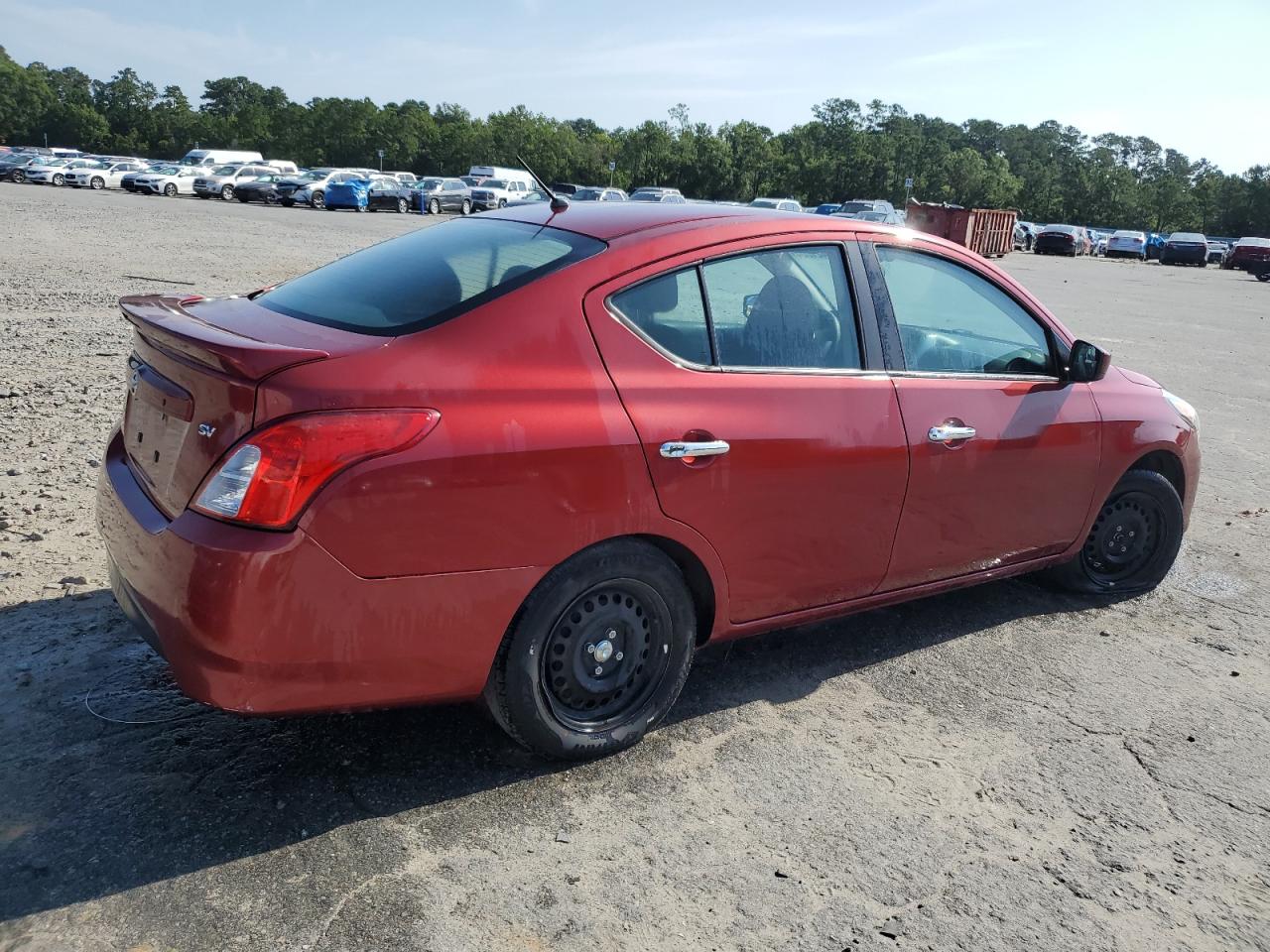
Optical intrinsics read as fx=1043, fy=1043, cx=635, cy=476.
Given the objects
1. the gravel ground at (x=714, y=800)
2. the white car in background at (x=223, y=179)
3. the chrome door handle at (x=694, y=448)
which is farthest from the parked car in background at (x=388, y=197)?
the chrome door handle at (x=694, y=448)

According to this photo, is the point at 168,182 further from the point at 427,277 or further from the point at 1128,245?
the point at 427,277

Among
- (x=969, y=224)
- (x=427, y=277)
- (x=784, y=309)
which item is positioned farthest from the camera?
(x=969, y=224)

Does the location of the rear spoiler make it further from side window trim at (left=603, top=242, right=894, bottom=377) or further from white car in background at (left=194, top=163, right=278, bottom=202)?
white car in background at (left=194, top=163, right=278, bottom=202)

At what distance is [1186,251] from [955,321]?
177 feet

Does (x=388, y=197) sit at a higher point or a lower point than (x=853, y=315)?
higher

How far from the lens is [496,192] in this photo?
152 feet

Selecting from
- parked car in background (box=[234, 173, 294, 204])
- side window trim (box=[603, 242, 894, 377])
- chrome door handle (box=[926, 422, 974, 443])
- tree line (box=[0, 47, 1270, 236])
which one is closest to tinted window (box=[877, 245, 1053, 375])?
side window trim (box=[603, 242, 894, 377])

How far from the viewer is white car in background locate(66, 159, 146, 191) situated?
48.6 m

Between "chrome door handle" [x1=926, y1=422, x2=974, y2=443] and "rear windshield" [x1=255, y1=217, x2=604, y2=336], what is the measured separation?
1.42 metres

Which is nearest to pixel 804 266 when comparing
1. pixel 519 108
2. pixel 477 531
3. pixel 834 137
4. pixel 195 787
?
pixel 477 531

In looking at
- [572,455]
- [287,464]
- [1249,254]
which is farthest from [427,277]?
[1249,254]

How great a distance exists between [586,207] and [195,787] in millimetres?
2337

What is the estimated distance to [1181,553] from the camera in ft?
18.7

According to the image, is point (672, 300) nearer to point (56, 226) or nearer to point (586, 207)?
point (586, 207)
